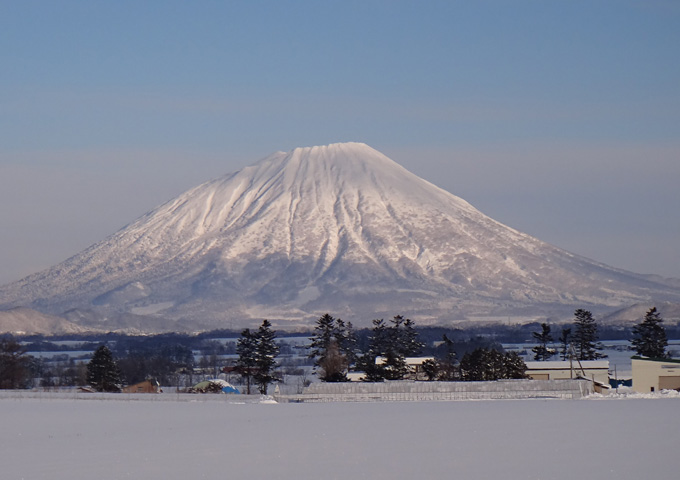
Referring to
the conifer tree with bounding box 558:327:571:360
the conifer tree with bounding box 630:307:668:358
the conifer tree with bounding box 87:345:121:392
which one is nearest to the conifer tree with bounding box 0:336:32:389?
the conifer tree with bounding box 87:345:121:392

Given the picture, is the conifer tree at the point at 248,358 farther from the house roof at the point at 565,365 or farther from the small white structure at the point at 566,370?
the house roof at the point at 565,365

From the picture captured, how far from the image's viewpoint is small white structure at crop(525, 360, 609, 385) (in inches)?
3145

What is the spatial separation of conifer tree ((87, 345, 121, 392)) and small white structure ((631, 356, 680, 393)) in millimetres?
34187

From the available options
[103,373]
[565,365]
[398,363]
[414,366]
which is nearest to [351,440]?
[398,363]

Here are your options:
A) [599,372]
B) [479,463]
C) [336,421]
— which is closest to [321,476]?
[479,463]

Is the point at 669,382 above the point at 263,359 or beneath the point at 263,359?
beneath

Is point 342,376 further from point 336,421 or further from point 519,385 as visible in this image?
point 336,421

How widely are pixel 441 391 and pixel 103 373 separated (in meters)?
32.8

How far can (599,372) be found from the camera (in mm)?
82125

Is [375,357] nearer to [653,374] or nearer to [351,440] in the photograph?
[653,374]

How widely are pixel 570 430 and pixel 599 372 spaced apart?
138 feet

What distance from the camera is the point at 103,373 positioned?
278 ft

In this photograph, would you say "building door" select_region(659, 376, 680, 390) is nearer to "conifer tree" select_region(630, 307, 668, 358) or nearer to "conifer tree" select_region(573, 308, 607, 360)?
"conifer tree" select_region(630, 307, 668, 358)

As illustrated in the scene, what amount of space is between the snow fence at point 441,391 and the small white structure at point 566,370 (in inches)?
771
